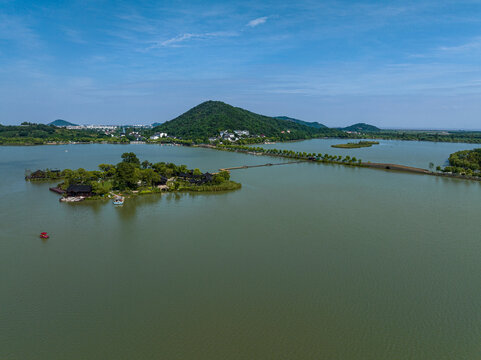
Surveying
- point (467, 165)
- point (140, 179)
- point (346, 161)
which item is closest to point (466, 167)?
point (467, 165)

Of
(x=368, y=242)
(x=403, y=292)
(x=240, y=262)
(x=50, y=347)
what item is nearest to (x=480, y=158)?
(x=368, y=242)

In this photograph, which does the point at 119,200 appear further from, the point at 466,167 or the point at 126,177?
the point at 466,167

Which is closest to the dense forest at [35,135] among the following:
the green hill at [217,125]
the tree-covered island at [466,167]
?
the green hill at [217,125]

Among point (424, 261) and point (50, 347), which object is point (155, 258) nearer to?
point (50, 347)

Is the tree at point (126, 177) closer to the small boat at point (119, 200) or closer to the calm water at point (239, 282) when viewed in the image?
the small boat at point (119, 200)

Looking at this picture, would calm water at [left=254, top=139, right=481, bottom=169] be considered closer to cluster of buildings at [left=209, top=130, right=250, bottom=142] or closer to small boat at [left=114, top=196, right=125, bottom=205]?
cluster of buildings at [left=209, top=130, right=250, bottom=142]
